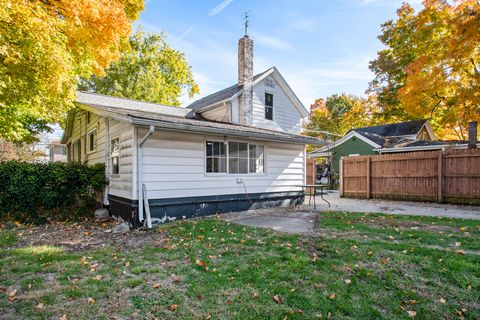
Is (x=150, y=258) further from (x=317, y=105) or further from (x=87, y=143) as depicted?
(x=317, y=105)

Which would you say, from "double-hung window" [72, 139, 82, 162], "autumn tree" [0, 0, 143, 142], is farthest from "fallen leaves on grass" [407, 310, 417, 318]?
"double-hung window" [72, 139, 82, 162]

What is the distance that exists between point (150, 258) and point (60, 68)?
6.13 m

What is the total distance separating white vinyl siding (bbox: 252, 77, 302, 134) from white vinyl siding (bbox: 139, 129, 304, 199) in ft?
10.2

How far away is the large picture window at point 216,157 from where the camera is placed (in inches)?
307

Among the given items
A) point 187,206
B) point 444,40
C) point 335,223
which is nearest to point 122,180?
point 187,206

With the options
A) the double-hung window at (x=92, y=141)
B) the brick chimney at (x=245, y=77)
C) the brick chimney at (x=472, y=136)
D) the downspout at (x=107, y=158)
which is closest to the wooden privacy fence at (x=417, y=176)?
the brick chimney at (x=472, y=136)

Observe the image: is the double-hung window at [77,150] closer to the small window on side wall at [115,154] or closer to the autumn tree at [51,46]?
the autumn tree at [51,46]

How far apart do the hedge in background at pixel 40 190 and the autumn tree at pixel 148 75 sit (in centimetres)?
1596

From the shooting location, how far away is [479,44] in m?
11.8

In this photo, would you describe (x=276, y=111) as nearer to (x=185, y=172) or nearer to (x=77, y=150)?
(x=185, y=172)

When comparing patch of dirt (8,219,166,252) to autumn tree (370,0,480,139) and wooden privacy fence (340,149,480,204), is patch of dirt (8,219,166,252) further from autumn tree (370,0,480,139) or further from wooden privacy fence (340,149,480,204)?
autumn tree (370,0,480,139)

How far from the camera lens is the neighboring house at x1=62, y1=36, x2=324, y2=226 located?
656 centimetres

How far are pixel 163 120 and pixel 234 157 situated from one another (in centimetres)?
273

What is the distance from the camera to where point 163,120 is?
6.42 meters
